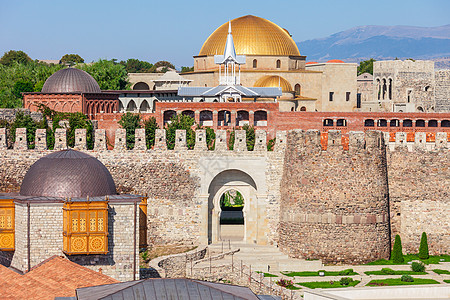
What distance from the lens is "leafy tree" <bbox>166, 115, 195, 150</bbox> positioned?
149 ft

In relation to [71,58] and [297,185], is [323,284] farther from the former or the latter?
[71,58]

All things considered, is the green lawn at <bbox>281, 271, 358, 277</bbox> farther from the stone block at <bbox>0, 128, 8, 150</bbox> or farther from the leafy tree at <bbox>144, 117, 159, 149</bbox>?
the stone block at <bbox>0, 128, 8, 150</bbox>

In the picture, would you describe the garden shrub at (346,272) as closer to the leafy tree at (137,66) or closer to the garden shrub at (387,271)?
the garden shrub at (387,271)

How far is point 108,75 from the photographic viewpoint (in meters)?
73.4

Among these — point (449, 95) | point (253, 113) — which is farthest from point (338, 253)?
point (449, 95)

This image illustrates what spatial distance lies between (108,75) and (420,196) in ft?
119

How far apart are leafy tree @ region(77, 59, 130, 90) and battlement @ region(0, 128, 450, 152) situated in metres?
29.4

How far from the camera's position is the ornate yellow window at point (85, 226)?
31.0m

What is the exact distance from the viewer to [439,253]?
42062 millimetres

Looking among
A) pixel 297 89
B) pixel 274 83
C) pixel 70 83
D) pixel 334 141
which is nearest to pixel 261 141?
pixel 334 141

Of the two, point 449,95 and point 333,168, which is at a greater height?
point 449,95

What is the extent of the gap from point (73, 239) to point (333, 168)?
12816 mm

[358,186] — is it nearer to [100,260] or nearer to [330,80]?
[100,260]

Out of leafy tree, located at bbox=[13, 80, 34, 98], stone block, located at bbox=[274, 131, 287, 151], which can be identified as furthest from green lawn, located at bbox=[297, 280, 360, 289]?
leafy tree, located at bbox=[13, 80, 34, 98]
